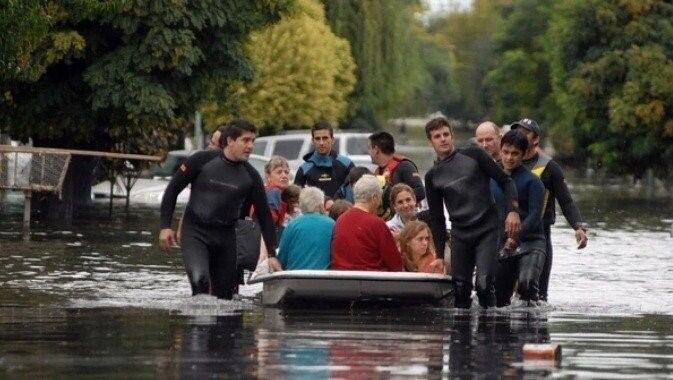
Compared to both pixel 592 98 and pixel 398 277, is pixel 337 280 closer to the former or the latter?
pixel 398 277

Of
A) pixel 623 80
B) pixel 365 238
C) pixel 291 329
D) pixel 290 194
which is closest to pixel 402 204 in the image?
pixel 365 238

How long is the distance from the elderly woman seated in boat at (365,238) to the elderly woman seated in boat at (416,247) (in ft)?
1.76

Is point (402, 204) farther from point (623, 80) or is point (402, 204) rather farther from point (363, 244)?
point (623, 80)

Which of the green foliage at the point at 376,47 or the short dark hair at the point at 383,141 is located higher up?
the green foliage at the point at 376,47

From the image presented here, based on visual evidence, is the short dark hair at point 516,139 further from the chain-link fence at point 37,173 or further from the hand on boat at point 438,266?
the chain-link fence at point 37,173

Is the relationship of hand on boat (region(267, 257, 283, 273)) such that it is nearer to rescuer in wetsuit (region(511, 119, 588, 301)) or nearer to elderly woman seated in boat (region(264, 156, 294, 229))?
rescuer in wetsuit (region(511, 119, 588, 301))

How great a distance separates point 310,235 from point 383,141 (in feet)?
8.25

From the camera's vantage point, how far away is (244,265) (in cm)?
1930

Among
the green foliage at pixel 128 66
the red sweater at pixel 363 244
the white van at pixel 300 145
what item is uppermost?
the green foliage at pixel 128 66

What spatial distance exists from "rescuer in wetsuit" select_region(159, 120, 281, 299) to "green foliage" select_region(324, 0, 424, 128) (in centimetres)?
4876

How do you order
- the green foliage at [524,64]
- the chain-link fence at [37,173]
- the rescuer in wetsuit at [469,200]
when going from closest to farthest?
the rescuer in wetsuit at [469,200]
the chain-link fence at [37,173]
the green foliage at [524,64]

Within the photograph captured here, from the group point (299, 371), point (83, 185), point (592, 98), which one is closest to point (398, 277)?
point (299, 371)

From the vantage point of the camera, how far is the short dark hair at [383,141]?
66.2 feet

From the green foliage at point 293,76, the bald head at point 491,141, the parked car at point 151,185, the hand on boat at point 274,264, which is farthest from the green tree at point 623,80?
the hand on boat at point 274,264
